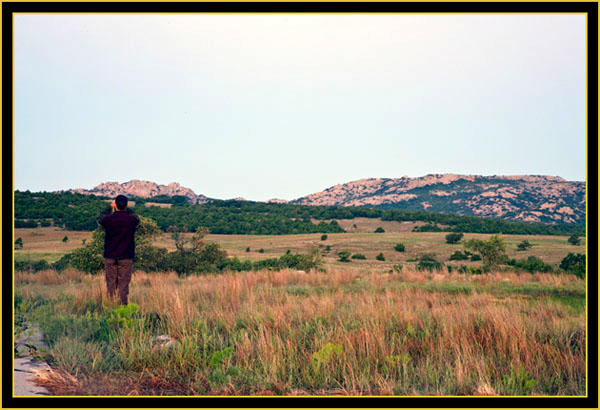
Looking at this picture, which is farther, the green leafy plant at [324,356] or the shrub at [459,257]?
the shrub at [459,257]

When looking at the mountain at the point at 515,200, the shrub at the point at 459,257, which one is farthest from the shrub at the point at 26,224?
the mountain at the point at 515,200

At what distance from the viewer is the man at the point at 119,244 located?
7.29m

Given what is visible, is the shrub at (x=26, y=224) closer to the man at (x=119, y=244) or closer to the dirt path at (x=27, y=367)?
the man at (x=119, y=244)

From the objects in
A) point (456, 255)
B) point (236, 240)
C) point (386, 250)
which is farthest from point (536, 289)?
point (236, 240)

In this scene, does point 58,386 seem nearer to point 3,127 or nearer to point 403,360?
point 3,127

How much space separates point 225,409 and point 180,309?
4.37 m

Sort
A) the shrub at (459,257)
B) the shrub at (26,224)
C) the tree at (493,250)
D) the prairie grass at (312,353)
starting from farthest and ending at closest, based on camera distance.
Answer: the shrub at (26,224) < the shrub at (459,257) < the tree at (493,250) < the prairie grass at (312,353)

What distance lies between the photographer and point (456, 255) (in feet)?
130

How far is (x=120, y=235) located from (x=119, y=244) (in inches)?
6.5

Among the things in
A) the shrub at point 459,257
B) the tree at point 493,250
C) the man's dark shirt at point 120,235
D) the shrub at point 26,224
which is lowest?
the shrub at point 459,257

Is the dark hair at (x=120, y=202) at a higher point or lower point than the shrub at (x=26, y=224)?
higher

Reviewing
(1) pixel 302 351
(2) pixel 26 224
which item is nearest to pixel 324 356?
(1) pixel 302 351

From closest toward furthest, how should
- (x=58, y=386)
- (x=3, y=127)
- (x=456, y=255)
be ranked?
(x=3, y=127)
(x=58, y=386)
(x=456, y=255)

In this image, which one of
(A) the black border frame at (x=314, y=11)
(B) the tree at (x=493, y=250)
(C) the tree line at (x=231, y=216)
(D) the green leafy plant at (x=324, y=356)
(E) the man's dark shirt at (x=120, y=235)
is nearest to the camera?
(A) the black border frame at (x=314, y=11)
